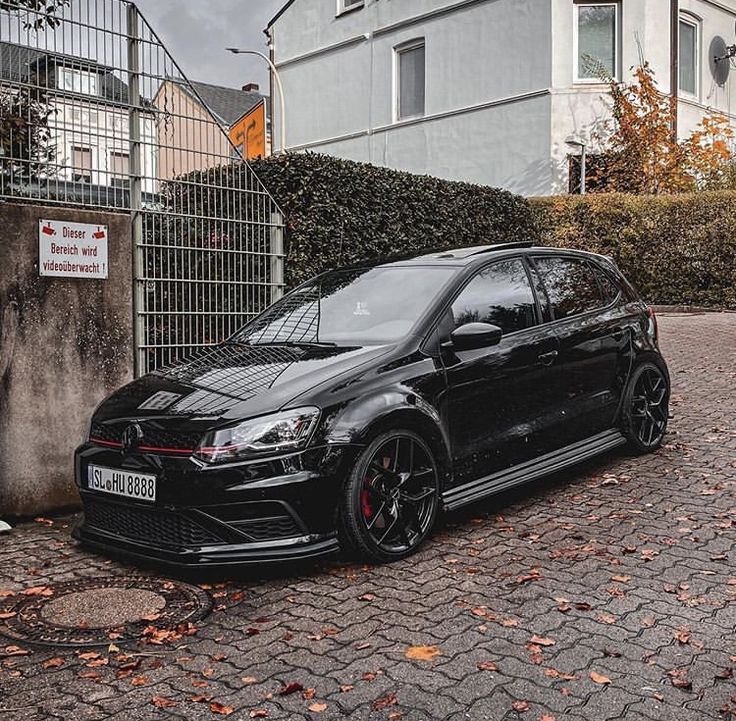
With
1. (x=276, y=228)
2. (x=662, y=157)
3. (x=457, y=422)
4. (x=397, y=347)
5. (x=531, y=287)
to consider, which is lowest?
(x=457, y=422)

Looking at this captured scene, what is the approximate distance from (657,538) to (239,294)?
3999 millimetres

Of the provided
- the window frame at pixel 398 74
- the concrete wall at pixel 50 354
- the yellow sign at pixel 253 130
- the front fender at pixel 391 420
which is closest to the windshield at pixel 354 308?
the front fender at pixel 391 420

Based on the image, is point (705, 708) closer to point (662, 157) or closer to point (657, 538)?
point (657, 538)

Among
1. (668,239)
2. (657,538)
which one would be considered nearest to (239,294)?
(657,538)

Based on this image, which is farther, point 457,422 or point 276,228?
point 276,228

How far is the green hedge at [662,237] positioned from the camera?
711 inches

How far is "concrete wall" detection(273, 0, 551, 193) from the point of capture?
71.8 feet

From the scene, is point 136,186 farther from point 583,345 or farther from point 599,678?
point 599,678

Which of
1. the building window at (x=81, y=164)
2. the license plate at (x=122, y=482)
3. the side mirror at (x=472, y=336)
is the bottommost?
the license plate at (x=122, y=482)

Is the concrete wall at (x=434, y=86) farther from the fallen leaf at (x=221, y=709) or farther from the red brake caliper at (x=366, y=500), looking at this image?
the fallen leaf at (x=221, y=709)

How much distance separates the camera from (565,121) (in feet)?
70.5

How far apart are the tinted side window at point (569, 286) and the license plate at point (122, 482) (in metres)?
3.14

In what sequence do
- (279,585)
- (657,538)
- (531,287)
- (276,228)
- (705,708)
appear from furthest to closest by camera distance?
(276,228) < (531,287) < (657,538) < (279,585) < (705,708)

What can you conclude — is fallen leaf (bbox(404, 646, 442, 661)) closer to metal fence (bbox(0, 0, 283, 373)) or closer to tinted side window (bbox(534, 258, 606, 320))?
tinted side window (bbox(534, 258, 606, 320))
